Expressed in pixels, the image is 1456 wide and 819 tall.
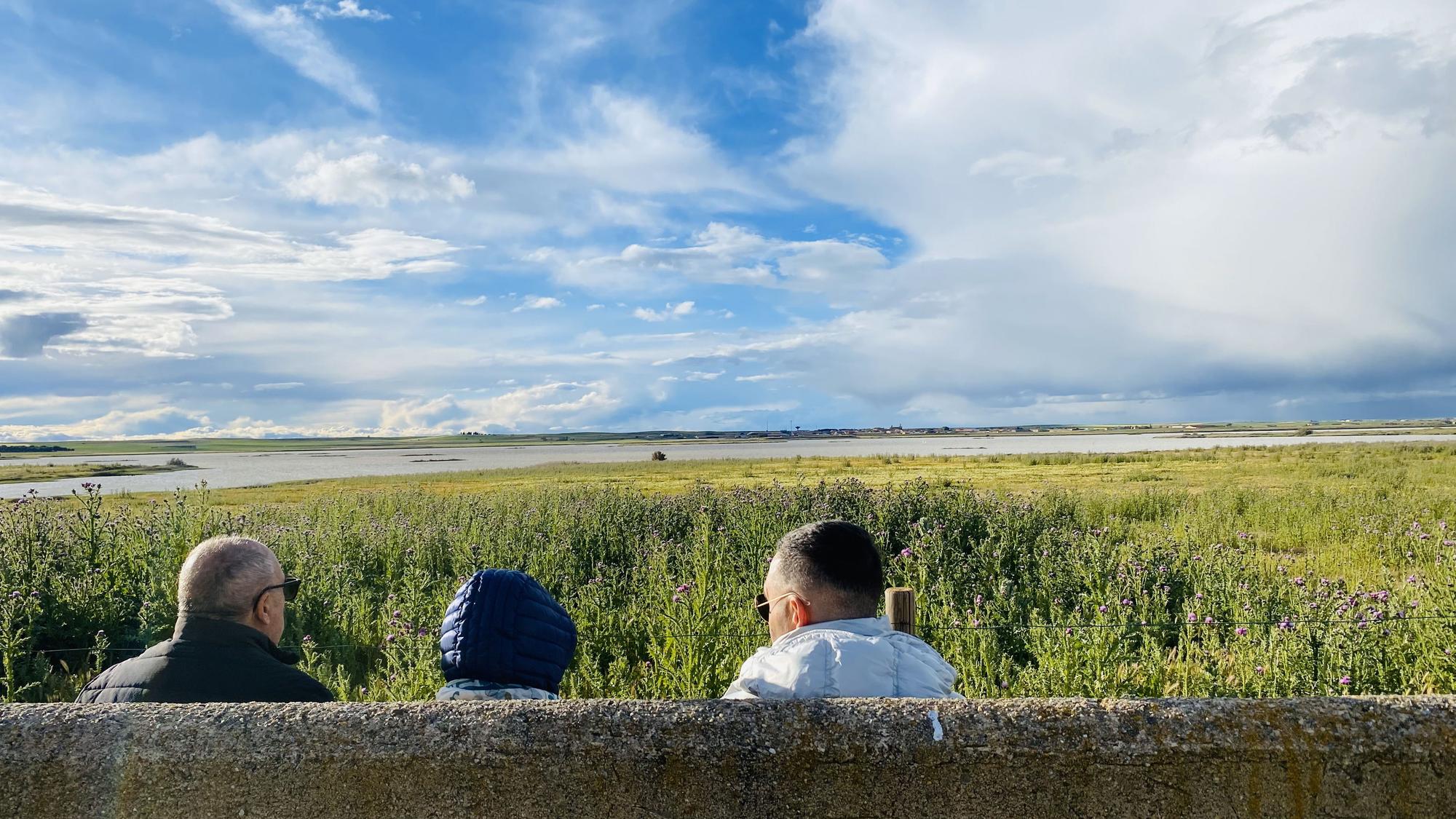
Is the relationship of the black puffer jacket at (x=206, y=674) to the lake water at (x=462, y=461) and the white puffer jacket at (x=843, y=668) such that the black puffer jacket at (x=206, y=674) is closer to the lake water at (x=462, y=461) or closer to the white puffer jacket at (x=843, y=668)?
the white puffer jacket at (x=843, y=668)

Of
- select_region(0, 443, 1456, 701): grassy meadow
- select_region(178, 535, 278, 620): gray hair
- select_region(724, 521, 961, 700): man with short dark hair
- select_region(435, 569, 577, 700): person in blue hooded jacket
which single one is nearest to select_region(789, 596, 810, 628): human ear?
select_region(724, 521, 961, 700): man with short dark hair

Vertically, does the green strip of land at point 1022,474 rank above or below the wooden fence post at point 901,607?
below

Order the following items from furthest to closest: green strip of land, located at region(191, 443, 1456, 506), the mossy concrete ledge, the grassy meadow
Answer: green strip of land, located at region(191, 443, 1456, 506)
the grassy meadow
the mossy concrete ledge

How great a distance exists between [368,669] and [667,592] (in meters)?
2.31

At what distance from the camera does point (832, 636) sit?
244 cm

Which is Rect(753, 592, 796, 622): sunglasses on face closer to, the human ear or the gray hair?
the human ear

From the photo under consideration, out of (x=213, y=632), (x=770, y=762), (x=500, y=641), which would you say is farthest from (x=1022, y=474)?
(x=770, y=762)

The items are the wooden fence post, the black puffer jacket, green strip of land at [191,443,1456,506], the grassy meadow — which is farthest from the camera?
green strip of land at [191,443,1456,506]

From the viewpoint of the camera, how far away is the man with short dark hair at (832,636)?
2.36m

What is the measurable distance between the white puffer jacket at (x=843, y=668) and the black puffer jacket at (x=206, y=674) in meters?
1.54

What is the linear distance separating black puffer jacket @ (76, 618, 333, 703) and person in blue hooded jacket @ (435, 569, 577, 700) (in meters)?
0.60

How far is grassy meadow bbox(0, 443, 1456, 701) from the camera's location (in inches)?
207

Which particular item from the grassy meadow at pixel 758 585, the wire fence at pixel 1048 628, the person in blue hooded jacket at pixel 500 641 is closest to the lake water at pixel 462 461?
the grassy meadow at pixel 758 585

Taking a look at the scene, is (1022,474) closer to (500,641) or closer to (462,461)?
(500,641)
